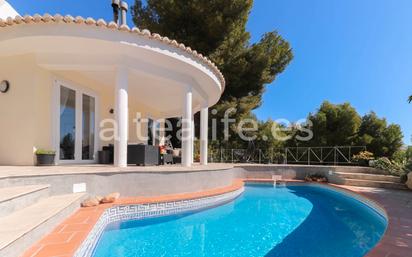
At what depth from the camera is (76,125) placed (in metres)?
8.70

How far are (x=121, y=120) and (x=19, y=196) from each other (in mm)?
3314

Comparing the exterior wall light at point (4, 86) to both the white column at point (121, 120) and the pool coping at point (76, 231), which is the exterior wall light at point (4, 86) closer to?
the white column at point (121, 120)

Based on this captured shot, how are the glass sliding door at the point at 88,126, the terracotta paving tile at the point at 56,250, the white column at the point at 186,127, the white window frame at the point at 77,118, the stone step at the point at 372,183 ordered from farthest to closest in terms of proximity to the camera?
the stone step at the point at 372,183 < the glass sliding door at the point at 88,126 < the white column at the point at 186,127 < the white window frame at the point at 77,118 < the terracotta paving tile at the point at 56,250

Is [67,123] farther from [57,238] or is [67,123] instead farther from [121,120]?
[57,238]

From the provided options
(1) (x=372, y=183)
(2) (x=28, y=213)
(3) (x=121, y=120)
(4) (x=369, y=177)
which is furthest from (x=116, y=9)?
(4) (x=369, y=177)

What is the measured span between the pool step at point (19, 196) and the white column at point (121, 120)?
2103 mm

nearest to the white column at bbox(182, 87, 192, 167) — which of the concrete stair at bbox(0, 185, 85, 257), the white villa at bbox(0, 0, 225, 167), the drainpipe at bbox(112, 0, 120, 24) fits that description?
Answer: the white villa at bbox(0, 0, 225, 167)

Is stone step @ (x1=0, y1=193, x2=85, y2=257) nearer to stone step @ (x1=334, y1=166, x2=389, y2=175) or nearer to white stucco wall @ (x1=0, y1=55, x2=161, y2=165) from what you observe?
white stucco wall @ (x1=0, y1=55, x2=161, y2=165)

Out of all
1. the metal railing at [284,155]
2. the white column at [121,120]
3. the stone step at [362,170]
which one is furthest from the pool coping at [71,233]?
the metal railing at [284,155]

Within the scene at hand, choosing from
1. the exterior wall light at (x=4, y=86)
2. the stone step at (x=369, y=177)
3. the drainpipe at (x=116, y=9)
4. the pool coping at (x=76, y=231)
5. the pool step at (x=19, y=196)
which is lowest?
the stone step at (x=369, y=177)

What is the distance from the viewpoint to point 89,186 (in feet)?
19.5

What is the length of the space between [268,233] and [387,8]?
15811 millimetres

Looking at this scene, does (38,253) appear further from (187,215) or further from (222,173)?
(222,173)

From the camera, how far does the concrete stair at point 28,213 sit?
295 cm
